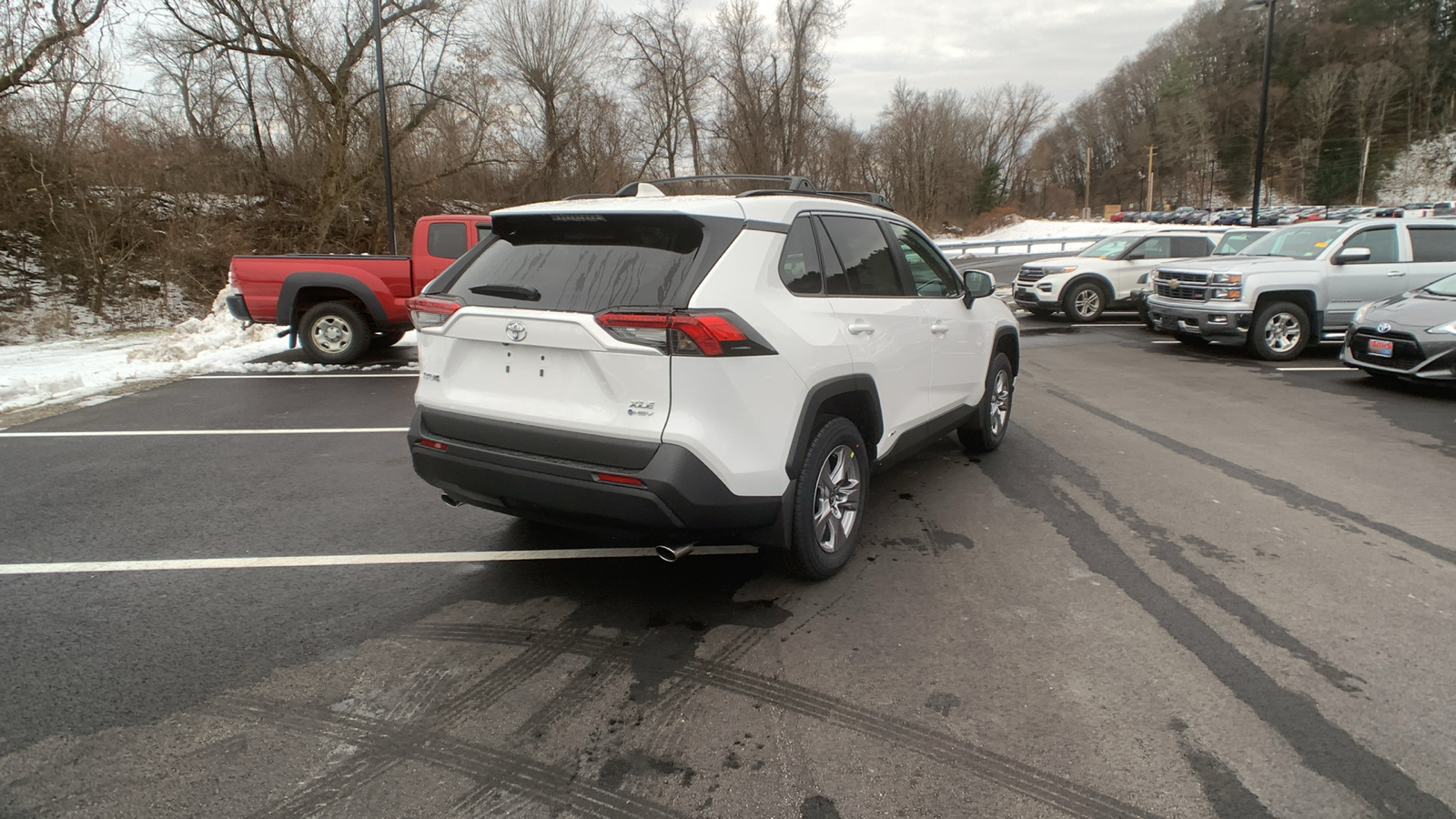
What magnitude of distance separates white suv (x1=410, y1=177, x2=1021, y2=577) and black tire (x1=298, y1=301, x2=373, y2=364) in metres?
→ 7.91

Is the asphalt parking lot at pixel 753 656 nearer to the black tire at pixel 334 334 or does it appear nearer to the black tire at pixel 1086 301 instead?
the black tire at pixel 334 334

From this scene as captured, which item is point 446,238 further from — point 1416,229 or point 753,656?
point 1416,229

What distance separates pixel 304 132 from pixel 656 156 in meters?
22.0

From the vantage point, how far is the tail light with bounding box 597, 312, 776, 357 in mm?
3113

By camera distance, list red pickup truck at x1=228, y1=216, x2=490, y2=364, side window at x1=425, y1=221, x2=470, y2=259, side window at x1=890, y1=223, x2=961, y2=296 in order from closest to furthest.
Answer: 1. side window at x1=890, y1=223, x2=961, y2=296
2. red pickup truck at x1=228, y1=216, x2=490, y2=364
3. side window at x1=425, y1=221, x2=470, y2=259

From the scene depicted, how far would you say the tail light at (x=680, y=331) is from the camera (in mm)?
3113

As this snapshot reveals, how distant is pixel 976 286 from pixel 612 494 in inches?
136

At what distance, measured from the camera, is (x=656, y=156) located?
1775 inches

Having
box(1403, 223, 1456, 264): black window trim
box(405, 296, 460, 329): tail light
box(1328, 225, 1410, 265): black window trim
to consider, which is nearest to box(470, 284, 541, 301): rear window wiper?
box(405, 296, 460, 329): tail light

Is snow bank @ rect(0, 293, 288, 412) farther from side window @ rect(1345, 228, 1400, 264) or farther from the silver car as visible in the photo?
side window @ rect(1345, 228, 1400, 264)

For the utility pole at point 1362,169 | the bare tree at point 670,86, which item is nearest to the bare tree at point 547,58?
the bare tree at point 670,86

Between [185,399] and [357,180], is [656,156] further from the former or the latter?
[185,399]

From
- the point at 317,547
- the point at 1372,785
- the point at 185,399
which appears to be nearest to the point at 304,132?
the point at 185,399

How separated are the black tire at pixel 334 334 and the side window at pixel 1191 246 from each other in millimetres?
14778
